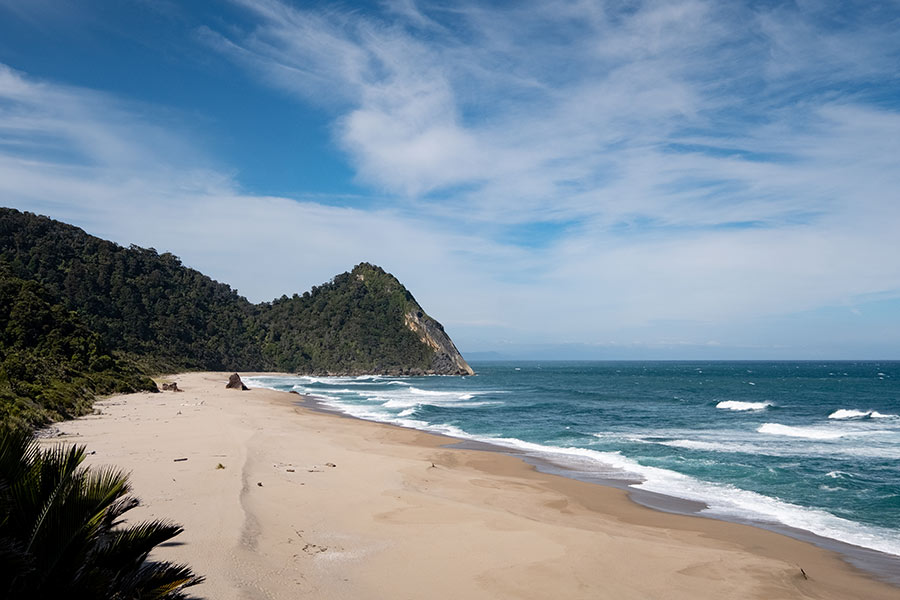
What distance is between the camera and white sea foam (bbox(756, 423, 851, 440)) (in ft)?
88.0

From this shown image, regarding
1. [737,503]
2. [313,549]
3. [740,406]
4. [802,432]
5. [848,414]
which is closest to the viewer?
[313,549]

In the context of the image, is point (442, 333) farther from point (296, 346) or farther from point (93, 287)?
point (93, 287)

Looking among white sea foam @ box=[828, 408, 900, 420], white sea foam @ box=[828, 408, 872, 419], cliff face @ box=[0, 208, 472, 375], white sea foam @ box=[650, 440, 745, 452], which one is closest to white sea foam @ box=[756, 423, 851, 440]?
white sea foam @ box=[650, 440, 745, 452]

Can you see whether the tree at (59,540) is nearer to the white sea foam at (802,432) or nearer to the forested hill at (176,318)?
the forested hill at (176,318)

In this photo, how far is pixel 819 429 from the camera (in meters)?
29.6

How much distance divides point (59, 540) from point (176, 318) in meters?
95.9

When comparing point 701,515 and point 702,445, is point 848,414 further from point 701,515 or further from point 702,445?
point 701,515

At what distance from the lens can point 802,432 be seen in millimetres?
28109

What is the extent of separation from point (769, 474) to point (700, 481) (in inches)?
110

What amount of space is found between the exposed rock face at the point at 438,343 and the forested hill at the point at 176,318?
0.26m

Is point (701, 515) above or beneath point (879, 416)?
above

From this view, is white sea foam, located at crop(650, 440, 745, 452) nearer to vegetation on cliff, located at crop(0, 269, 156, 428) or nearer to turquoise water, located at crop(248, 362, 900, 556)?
turquoise water, located at crop(248, 362, 900, 556)

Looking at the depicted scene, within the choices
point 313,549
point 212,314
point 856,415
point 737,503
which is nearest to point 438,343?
point 212,314

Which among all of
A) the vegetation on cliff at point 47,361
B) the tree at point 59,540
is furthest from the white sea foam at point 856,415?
the vegetation on cliff at point 47,361
